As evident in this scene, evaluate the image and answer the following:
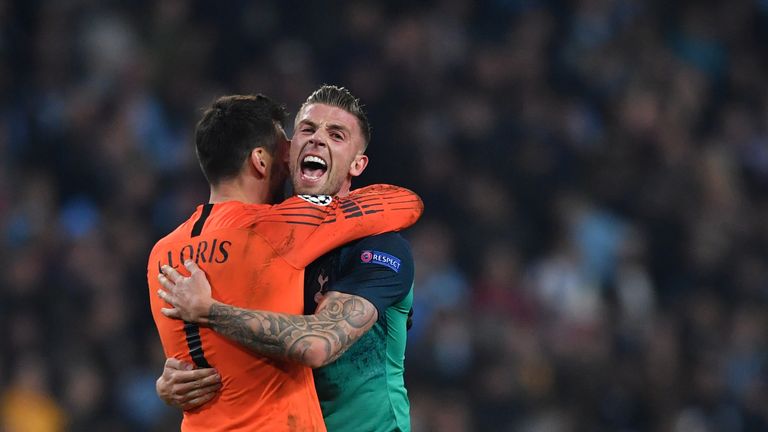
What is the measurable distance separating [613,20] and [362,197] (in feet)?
25.1

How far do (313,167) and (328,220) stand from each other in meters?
0.49

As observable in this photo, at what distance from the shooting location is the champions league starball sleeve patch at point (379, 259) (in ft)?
13.3

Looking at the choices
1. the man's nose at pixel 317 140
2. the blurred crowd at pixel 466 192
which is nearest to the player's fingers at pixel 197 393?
the man's nose at pixel 317 140

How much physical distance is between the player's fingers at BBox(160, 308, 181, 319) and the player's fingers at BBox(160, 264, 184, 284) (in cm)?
9

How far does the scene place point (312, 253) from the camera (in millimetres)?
3920

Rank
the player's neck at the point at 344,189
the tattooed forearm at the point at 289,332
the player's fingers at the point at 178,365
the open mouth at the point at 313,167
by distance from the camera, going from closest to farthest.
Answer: the tattooed forearm at the point at 289,332, the player's fingers at the point at 178,365, the open mouth at the point at 313,167, the player's neck at the point at 344,189

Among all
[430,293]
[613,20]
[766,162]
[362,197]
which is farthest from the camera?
[613,20]

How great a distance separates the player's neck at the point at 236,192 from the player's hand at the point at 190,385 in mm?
537

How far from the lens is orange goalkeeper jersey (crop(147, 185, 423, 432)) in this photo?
12.7 feet

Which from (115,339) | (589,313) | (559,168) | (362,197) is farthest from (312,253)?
(559,168)

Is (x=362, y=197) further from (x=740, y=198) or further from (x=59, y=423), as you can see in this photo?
(x=740, y=198)

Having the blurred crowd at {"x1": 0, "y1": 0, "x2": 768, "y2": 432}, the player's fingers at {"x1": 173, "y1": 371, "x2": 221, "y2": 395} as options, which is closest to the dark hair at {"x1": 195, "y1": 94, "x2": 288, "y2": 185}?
the player's fingers at {"x1": 173, "y1": 371, "x2": 221, "y2": 395}

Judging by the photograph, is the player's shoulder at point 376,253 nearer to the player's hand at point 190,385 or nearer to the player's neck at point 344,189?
the player's neck at point 344,189

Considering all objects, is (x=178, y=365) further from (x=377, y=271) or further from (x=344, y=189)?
(x=344, y=189)
